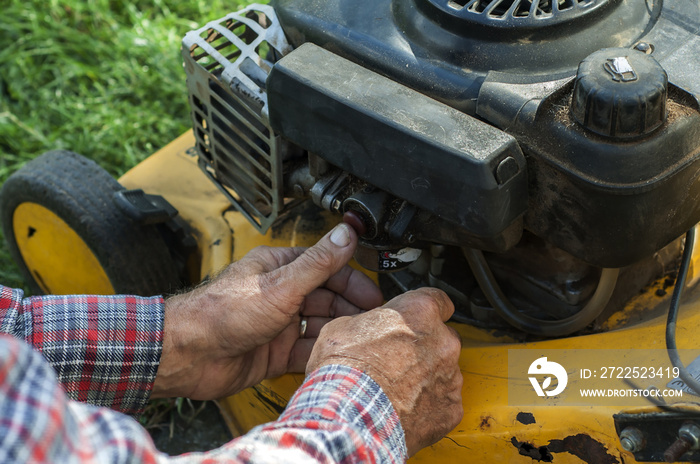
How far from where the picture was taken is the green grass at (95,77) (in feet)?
6.73

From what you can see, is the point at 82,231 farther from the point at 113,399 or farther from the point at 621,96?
the point at 621,96

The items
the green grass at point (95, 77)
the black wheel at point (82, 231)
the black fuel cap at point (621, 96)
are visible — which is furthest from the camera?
the green grass at point (95, 77)

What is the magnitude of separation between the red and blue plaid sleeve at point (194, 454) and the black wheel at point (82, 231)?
60cm

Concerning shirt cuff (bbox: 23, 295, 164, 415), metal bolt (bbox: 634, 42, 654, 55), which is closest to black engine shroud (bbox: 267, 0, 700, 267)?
metal bolt (bbox: 634, 42, 654, 55)

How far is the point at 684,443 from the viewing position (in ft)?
2.75

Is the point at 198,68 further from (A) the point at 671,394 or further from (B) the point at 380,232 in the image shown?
(A) the point at 671,394

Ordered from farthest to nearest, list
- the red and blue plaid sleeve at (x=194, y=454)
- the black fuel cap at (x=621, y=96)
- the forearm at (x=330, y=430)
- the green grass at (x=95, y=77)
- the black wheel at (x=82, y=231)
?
the green grass at (x=95, y=77)
the black wheel at (x=82, y=231)
the black fuel cap at (x=621, y=96)
the forearm at (x=330, y=430)
the red and blue plaid sleeve at (x=194, y=454)

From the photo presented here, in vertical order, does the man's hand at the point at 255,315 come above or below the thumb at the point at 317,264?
below

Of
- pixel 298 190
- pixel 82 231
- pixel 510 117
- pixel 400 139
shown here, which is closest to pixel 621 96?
pixel 510 117

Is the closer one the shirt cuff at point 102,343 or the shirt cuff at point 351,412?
the shirt cuff at point 351,412

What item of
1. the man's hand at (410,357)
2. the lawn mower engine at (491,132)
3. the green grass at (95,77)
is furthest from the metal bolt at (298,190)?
the green grass at (95,77)

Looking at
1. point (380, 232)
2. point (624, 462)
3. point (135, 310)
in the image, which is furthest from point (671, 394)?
point (135, 310)

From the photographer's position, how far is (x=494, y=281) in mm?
1078

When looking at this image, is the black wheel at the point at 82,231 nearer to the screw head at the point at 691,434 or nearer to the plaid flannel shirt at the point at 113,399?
the plaid flannel shirt at the point at 113,399
